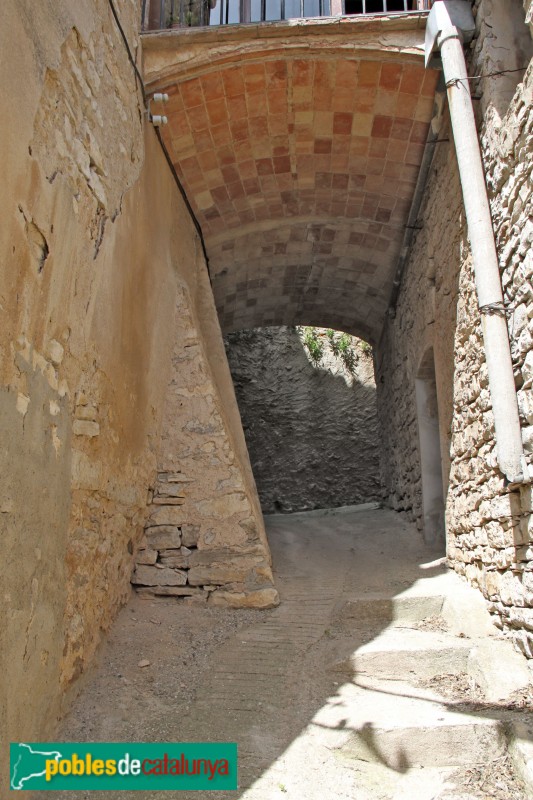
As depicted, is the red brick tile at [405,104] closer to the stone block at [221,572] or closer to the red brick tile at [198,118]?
the red brick tile at [198,118]

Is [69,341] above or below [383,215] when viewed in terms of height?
below

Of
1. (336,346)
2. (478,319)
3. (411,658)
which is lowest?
(411,658)

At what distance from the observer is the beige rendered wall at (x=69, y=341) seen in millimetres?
2350

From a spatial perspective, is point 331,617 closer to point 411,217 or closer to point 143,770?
point 143,770

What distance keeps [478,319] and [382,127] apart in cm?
215

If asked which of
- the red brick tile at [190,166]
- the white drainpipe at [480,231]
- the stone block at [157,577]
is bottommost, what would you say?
the stone block at [157,577]

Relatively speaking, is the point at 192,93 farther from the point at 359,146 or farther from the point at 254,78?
the point at 359,146

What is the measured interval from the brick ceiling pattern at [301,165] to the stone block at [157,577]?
11.3 feet

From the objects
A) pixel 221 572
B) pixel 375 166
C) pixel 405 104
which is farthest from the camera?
pixel 375 166

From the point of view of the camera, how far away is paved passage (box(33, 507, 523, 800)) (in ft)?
8.54

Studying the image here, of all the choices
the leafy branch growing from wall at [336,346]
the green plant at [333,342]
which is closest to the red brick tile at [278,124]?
the leafy branch growing from wall at [336,346]

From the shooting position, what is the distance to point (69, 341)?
2.97 meters

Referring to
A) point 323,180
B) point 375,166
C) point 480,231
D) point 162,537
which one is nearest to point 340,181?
point 323,180

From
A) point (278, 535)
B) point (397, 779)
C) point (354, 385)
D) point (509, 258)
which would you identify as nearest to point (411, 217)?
point (509, 258)
